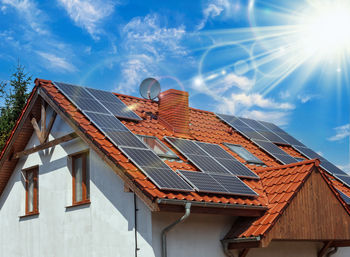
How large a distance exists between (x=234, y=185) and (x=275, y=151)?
5495 mm

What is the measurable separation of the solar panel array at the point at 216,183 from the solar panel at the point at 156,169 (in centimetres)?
44

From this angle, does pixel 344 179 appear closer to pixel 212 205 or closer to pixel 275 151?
pixel 275 151

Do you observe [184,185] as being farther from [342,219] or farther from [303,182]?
[342,219]

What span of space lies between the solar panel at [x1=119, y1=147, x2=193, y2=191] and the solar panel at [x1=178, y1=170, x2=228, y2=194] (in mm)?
348

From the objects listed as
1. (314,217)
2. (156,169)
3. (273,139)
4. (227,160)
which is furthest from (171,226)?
(273,139)

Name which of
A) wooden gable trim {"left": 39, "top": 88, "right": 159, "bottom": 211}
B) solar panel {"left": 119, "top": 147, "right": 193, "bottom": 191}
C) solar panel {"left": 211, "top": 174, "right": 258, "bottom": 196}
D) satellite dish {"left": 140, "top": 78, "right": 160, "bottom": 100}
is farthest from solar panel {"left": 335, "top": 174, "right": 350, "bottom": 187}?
wooden gable trim {"left": 39, "top": 88, "right": 159, "bottom": 211}

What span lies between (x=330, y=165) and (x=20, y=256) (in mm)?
11816

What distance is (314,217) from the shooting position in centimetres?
1332

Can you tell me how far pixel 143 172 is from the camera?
1179 centimetres

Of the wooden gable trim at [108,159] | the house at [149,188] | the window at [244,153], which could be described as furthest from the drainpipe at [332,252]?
the wooden gable trim at [108,159]

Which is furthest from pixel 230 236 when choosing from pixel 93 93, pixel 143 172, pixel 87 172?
pixel 93 93

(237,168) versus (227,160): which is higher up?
(227,160)

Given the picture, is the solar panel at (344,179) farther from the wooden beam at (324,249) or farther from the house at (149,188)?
the wooden beam at (324,249)

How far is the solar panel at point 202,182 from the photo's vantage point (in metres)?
12.2
